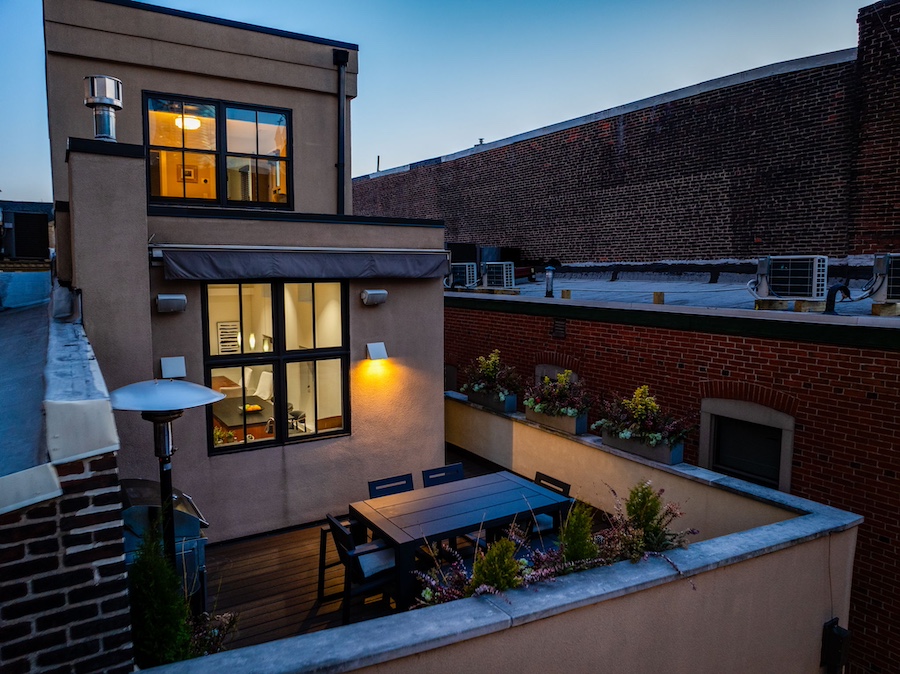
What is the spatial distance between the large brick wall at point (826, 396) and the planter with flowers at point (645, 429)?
0.67m

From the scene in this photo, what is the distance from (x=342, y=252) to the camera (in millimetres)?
7023

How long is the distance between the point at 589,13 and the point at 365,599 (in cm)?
2327

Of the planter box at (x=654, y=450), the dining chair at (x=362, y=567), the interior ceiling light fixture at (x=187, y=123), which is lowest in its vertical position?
the dining chair at (x=362, y=567)

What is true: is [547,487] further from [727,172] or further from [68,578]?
[727,172]

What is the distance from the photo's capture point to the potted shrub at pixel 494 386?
31.3ft

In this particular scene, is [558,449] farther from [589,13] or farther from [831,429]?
[589,13]

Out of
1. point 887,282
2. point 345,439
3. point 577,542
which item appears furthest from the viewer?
point 345,439

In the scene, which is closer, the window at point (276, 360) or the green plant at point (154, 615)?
the green plant at point (154, 615)

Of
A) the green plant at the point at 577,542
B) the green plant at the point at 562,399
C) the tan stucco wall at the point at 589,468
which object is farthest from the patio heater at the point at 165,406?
the green plant at the point at 562,399

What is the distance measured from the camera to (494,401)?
31.8 ft

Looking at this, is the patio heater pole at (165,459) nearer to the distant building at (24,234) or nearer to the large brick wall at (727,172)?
the distant building at (24,234)

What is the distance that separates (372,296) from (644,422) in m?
3.61

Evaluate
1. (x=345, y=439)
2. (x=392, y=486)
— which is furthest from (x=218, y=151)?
(x=392, y=486)

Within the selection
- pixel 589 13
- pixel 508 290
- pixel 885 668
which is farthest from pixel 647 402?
pixel 589 13
